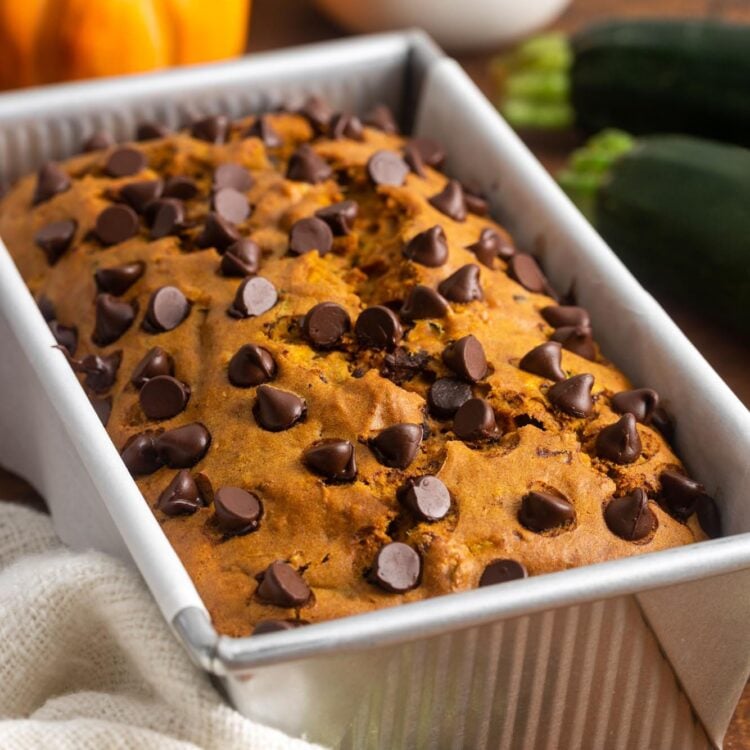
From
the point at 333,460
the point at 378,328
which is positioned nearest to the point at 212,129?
the point at 378,328

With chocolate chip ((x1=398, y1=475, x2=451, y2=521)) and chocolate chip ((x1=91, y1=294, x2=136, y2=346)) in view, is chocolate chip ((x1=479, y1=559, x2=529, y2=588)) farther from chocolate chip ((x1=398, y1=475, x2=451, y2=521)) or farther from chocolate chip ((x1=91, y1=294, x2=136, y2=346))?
chocolate chip ((x1=91, y1=294, x2=136, y2=346))

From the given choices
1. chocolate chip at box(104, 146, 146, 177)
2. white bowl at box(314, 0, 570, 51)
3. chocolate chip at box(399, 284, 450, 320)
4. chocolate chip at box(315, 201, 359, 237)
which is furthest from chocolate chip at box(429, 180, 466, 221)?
white bowl at box(314, 0, 570, 51)

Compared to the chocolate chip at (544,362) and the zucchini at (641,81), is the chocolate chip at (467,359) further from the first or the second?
the zucchini at (641,81)

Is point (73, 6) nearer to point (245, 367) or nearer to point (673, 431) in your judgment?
point (245, 367)

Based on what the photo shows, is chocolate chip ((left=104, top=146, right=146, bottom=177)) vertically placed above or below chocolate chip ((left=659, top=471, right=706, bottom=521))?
below

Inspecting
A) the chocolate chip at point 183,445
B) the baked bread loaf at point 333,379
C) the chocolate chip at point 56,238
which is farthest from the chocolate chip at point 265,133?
the chocolate chip at point 183,445

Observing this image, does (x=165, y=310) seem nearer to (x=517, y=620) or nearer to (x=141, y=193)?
(x=141, y=193)
